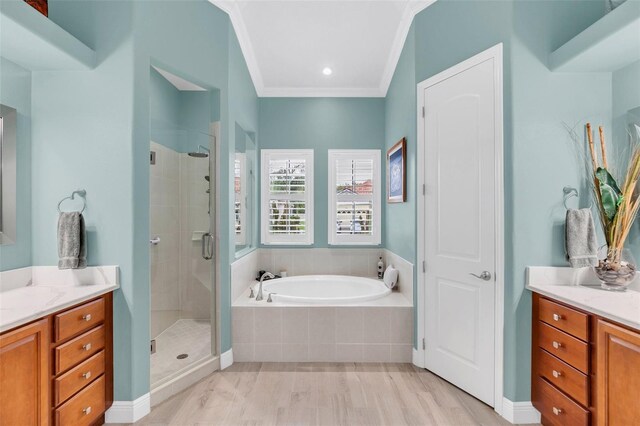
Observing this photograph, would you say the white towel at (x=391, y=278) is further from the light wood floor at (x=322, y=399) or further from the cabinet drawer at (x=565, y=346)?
the cabinet drawer at (x=565, y=346)

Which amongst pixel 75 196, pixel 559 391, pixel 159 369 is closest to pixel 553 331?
pixel 559 391

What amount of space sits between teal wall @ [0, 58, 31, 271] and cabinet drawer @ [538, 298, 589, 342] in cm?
326

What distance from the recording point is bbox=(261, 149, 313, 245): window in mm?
4117

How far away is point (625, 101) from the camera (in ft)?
6.20

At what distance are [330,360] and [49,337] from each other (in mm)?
2027

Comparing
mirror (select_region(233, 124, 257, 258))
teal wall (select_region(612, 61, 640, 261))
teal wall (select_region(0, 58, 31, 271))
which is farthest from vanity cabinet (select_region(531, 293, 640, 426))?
teal wall (select_region(0, 58, 31, 271))

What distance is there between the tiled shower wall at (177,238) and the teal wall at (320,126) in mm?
1735

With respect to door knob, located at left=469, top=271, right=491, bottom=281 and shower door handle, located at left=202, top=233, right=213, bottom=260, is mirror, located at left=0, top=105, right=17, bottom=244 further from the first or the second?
door knob, located at left=469, top=271, right=491, bottom=281

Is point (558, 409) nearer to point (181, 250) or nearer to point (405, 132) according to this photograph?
point (405, 132)

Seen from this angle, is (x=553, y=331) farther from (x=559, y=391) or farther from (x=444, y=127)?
(x=444, y=127)

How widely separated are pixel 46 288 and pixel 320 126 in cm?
328

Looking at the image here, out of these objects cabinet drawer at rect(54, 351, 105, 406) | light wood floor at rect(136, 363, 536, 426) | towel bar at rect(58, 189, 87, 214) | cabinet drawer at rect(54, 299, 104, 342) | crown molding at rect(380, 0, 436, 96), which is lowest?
light wood floor at rect(136, 363, 536, 426)

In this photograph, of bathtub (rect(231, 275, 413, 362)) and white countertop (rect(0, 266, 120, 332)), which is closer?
white countertop (rect(0, 266, 120, 332))

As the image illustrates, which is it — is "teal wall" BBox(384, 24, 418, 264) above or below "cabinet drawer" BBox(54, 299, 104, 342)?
above
